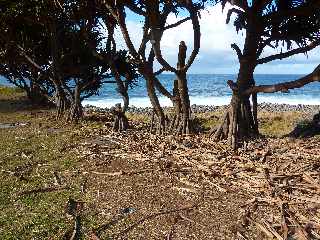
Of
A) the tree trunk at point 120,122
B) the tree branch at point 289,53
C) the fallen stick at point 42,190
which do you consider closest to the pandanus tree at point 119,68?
the tree trunk at point 120,122

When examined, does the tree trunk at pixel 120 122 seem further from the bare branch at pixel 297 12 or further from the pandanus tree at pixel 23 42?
the pandanus tree at pixel 23 42

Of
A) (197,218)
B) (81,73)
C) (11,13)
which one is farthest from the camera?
(81,73)

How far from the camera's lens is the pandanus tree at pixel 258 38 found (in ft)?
38.2

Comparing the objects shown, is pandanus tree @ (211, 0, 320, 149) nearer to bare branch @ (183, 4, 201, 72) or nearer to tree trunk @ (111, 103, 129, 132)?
bare branch @ (183, 4, 201, 72)

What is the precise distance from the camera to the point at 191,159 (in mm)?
9852

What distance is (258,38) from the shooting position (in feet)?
40.0

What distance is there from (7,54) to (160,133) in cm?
1413

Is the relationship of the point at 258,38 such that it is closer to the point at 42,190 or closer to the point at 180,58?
the point at 180,58

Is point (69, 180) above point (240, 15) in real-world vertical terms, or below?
below

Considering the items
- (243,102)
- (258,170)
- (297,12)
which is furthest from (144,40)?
(258,170)

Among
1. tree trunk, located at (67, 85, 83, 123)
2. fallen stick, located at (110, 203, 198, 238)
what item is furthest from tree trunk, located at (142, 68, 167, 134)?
fallen stick, located at (110, 203, 198, 238)

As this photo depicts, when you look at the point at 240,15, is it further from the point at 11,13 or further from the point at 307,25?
the point at 11,13

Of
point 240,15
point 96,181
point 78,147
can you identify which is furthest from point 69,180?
point 240,15

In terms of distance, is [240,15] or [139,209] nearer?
[139,209]
